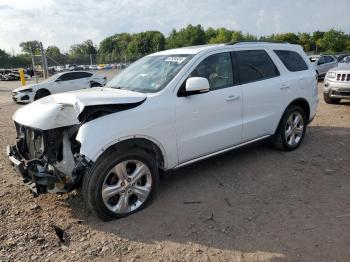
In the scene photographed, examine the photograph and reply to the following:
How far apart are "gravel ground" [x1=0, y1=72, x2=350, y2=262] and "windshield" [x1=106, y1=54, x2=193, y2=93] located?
3.78ft

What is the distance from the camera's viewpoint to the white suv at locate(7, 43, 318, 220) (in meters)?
3.56

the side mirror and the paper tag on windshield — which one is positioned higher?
the paper tag on windshield

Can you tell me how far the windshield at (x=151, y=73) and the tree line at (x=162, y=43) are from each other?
1451 inches

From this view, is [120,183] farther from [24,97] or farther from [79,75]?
[79,75]

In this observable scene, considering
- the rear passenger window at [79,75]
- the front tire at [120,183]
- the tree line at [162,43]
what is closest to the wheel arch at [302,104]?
the front tire at [120,183]

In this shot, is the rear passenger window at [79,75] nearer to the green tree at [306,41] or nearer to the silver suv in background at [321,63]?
the silver suv in background at [321,63]

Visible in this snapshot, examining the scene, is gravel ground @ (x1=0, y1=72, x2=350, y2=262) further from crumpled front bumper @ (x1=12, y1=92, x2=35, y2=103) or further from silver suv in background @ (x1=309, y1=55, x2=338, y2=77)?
silver suv in background @ (x1=309, y1=55, x2=338, y2=77)

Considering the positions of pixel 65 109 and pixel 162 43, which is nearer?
pixel 65 109

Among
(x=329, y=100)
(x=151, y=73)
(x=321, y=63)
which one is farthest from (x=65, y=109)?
(x=321, y=63)

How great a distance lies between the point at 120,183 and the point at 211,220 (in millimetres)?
A: 1062

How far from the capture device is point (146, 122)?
380 cm

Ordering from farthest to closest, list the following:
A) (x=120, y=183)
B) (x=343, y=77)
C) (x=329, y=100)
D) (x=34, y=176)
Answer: (x=329, y=100), (x=343, y=77), (x=120, y=183), (x=34, y=176)

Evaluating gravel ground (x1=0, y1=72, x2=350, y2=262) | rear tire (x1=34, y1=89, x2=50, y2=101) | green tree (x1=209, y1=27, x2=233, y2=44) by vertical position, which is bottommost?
gravel ground (x1=0, y1=72, x2=350, y2=262)

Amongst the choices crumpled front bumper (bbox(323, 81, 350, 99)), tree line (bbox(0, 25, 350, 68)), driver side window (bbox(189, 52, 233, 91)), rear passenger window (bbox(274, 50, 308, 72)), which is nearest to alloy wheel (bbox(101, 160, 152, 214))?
driver side window (bbox(189, 52, 233, 91))
